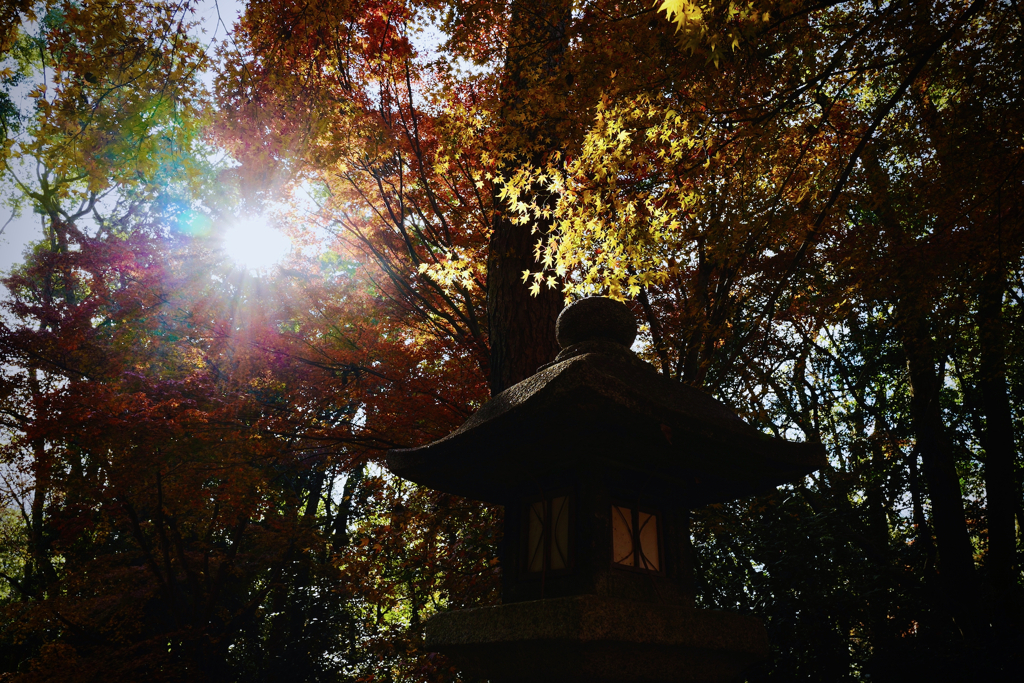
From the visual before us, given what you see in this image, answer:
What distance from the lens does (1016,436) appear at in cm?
830

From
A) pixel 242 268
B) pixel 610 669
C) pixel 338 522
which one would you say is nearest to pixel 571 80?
pixel 610 669

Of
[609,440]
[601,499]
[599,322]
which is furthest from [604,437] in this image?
[599,322]

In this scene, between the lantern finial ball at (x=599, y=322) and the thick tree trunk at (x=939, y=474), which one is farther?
the thick tree trunk at (x=939, y=474)

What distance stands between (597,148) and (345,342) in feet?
22.1

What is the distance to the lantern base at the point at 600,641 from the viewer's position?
230 centimetres

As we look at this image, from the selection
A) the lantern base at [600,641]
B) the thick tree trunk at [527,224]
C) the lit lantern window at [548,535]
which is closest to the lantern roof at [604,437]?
the lit lantern window at [548,535]

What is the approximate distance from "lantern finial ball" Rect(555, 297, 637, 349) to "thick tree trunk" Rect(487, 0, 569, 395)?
1608mm

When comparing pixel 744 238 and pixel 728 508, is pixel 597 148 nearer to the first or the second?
pixel 744 238

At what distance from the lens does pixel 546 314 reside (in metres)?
4.98

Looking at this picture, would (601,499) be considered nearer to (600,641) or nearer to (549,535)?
(549,535)

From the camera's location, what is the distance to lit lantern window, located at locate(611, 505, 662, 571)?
2.74 m

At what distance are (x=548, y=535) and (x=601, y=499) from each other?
0.35 metres

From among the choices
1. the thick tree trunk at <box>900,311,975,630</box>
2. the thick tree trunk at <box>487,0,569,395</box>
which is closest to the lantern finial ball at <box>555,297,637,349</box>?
the thick tree trunk at <box>487,0,569,395</box>

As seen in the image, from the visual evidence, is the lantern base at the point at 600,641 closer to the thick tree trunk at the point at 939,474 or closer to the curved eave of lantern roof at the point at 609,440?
the curved eave of lantern roof at the point at 609,440
